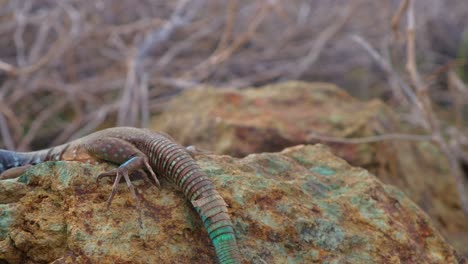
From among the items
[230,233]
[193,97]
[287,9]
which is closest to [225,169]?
[230,233]

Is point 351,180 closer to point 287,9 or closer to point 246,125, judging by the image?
point 246,125

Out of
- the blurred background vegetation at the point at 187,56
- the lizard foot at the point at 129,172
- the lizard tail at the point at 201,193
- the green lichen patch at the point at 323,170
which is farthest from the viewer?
the blurred background vegetation at the point at 187,56

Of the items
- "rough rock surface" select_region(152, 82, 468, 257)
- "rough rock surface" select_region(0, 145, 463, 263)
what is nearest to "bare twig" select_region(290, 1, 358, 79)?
"rough rock surface" select_region(152, 82, 468, 257)

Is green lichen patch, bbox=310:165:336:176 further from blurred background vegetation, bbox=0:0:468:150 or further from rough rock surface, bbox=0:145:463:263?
blurred background vegetation, bbox=0:0:468:150

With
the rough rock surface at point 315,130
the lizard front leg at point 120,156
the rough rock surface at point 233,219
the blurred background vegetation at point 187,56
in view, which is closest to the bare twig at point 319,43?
the blurred background vegetation at point 187,56

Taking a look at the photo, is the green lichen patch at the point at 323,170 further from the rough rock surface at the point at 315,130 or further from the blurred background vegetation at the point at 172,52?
the blurred background vegetation at the point at 172,52

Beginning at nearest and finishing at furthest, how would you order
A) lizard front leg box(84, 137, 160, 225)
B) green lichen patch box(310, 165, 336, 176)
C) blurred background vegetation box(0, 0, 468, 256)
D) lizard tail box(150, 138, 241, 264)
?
lizard tail box(150, 138, 241, 264), lizard front leg box(84, 137, 160, 225), green lichen patch box(310, 165, 336, 176), blurred background vegetation box(0, 0, 468, 256)
